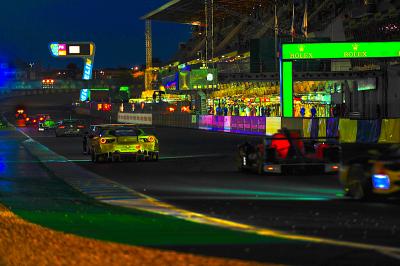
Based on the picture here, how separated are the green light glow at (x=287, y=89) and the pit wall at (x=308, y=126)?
3.96 feet

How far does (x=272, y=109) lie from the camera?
68688 mm

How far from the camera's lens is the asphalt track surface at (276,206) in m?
7.99

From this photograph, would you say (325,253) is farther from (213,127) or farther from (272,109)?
(272,109)

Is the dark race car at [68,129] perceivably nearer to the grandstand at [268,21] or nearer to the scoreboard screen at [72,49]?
the grandstand at [268,21]

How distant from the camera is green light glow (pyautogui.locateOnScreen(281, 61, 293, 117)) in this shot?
4597 cm

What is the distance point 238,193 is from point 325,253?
7.01 metres

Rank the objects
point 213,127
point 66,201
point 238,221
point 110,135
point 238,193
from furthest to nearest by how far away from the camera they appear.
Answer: point 213,127, point 110,135, point 238,193, point 66,201, point 238,221

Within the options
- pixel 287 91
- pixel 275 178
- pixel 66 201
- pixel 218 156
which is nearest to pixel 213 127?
pixel 287 91

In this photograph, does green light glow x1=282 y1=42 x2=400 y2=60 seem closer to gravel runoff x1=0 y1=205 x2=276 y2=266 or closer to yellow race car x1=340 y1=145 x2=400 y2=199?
yellow race car x1=340 y1=145 x2=400 y2=199

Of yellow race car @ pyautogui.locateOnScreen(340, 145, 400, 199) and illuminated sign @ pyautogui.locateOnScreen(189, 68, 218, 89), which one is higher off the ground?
illuminated sign @ pyautogui.locateOnScreen(189, 68, 218, 89)

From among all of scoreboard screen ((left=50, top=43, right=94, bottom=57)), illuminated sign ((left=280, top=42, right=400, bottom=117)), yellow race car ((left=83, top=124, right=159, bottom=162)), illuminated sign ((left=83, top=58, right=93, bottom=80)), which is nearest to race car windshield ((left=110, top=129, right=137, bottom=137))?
yellow race car ((left=83, top=124, right=159, bottom=162))

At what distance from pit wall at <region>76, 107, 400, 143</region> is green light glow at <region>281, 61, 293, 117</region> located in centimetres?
121

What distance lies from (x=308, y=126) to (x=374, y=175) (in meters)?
26.5

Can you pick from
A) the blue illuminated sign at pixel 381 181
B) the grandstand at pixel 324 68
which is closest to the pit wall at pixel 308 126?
the grandstand at pixel 324 68
